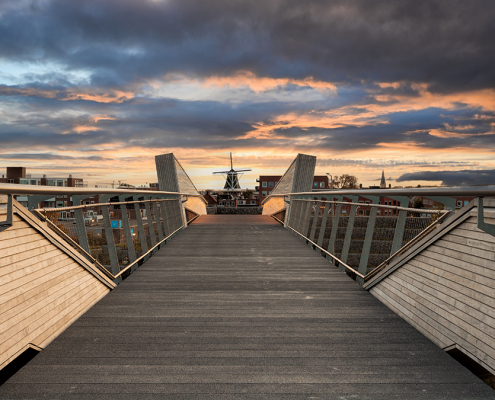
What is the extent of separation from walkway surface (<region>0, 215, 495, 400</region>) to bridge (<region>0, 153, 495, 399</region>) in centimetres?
1

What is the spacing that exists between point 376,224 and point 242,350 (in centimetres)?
221

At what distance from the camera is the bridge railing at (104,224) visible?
2648 millimetres

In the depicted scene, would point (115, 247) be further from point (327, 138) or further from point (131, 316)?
point (327, 138)

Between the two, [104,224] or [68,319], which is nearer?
[68,319]

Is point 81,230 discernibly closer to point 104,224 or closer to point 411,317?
point 104,224

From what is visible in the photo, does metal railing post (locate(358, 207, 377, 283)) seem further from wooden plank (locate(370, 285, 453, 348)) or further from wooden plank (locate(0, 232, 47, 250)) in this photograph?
wooden plank (locate(0, 232, 47, 250))

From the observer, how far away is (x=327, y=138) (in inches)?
1179

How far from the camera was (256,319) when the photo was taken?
9.78 feet

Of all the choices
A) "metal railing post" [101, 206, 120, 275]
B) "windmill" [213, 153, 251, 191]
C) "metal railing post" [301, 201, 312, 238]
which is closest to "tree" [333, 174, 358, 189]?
"windmill" [213, 153, 251, 191]

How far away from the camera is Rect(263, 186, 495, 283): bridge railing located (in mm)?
2611

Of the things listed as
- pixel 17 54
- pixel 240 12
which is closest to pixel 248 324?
pixel 240 12

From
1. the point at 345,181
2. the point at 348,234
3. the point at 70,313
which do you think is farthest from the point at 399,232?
the point at 345,181

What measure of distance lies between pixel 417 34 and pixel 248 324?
399 inches

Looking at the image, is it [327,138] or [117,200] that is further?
[327,138]
